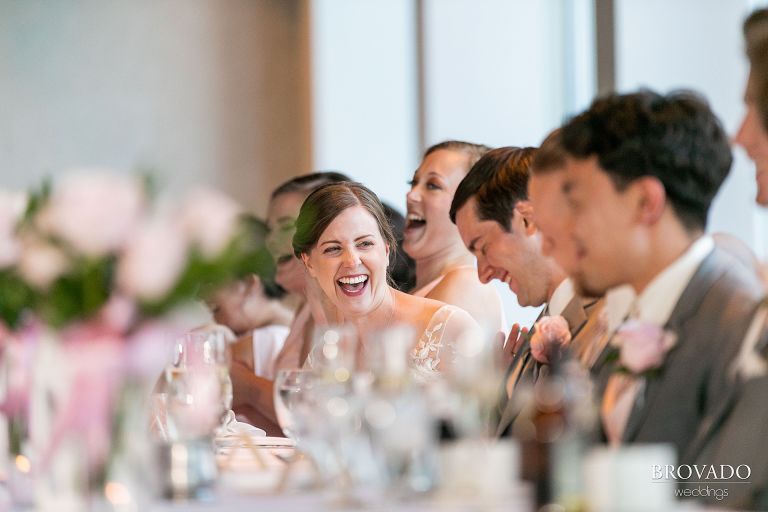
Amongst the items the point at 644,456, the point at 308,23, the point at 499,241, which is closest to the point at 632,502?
the point at 644,456

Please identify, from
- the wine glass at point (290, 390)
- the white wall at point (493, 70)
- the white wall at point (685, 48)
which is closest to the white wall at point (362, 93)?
the white wall at point (493, 70)

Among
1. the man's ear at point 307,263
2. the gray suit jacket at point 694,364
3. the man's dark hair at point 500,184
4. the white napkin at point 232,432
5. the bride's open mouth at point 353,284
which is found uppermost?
the man's dark hair at point 500,184

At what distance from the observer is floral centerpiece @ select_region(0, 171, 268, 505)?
168 cm

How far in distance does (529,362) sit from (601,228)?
0.88 m

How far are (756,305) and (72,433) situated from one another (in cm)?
113

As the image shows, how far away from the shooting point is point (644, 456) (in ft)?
5.55

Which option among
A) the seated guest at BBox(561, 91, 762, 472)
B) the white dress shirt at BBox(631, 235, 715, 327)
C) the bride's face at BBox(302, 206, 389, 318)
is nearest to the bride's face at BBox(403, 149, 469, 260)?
the bride's face at BBox(302, 206, 389, 318)

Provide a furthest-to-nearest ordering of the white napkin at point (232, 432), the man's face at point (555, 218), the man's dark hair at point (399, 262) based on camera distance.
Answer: the man's dark hair at point (399, 262)
the white napkin at point (232, 432)
the man's face at point (555, 218)

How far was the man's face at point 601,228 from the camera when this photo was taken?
2180mm

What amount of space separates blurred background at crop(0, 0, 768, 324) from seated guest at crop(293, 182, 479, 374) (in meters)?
2.22

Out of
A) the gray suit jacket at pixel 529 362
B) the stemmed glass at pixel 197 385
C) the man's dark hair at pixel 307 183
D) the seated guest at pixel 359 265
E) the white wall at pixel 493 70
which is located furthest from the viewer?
the white wall at pixel 493 70

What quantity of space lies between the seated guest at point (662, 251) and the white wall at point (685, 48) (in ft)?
7.11

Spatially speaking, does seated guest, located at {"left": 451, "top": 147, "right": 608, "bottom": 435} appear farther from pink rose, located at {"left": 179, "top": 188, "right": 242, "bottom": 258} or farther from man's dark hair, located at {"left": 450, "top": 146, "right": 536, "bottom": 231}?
pink rose, located at {"left": 179, "top": 188, "right": 242, "bottom": 258}

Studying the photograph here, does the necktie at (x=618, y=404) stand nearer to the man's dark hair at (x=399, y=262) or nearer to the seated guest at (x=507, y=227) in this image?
the seated guest at (x=507, y=227)
